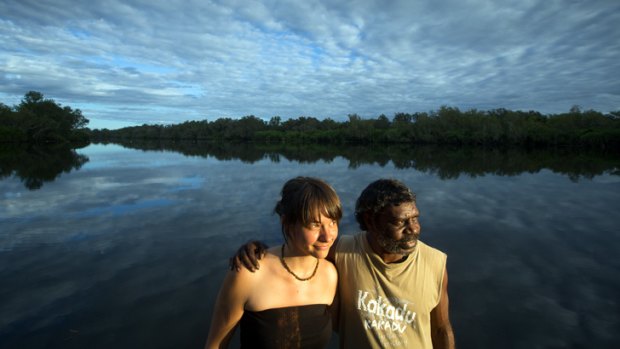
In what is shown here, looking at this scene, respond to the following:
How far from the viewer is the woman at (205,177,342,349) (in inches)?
84.9

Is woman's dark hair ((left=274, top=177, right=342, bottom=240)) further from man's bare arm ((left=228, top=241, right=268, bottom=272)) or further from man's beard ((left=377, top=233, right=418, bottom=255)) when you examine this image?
man's beard ((left=377, top=233, right=418, bottom=255))

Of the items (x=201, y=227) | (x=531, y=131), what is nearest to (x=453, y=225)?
(x=201, y=227)

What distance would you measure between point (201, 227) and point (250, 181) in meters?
10.5

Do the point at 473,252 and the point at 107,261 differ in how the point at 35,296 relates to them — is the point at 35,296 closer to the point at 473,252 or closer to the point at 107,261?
the point at 107,261

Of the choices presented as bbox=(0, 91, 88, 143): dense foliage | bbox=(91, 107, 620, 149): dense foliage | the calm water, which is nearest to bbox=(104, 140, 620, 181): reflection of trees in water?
the calm water

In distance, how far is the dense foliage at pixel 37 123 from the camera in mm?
77938

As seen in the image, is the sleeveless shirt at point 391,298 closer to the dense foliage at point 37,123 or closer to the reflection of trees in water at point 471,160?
the reflection of trees in water at point 471,160

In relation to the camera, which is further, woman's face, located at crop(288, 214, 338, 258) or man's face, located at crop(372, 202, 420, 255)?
man's face, located at crop(372, 202, 420, 255)

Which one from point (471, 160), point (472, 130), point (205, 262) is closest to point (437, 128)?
point (472, 130)

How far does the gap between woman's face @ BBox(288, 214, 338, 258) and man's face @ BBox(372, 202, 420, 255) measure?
36 centimetres

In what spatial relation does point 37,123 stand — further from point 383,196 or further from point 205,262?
point 383,196

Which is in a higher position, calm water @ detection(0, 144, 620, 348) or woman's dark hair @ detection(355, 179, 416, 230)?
woman's dark hair @ detection(355, 179, 416, 230)

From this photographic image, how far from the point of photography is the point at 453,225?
11492 millimetres

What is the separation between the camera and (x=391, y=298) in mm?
2314
